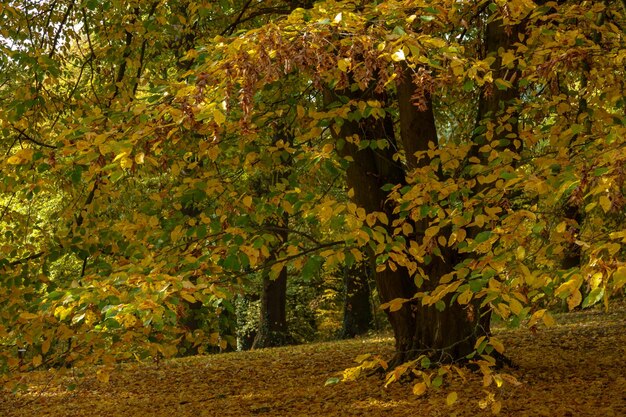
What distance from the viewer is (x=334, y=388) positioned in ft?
27.2

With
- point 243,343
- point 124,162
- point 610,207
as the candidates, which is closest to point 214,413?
point 124,162

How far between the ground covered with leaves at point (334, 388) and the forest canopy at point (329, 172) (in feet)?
2.42

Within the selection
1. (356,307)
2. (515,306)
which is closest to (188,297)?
(515,306)

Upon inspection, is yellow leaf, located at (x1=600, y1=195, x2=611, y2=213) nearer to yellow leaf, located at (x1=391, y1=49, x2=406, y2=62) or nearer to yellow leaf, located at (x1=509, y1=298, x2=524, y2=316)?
yellow leaf, located at (x1=509, y1=298, x2=524, y2=316)

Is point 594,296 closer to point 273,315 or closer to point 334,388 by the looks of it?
point 334,388

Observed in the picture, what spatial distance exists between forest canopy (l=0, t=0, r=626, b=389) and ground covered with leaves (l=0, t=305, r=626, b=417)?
2.42 feet

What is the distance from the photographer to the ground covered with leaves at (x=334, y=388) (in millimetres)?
6812

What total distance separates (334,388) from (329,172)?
129 inches

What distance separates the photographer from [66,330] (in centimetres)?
511

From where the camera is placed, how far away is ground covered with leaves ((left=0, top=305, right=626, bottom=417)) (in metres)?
6.81

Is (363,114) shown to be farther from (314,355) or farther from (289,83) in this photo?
(314,355)

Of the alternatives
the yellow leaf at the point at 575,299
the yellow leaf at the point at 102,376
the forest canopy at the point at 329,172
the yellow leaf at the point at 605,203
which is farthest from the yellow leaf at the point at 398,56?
the yellow leaf at the point at 102,376

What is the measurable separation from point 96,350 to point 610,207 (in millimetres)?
4021

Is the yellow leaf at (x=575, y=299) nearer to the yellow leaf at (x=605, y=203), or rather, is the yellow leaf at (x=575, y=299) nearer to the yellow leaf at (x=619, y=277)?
the yellow leaf at (x=619, y=277)
